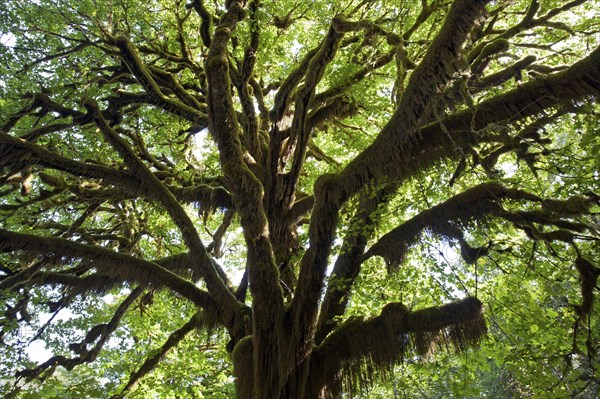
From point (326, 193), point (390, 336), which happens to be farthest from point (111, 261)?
point (390, 336)

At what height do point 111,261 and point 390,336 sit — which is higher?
point 111,261

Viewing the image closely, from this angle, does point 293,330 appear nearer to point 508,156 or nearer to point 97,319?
point 508,156

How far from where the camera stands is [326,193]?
5.05m

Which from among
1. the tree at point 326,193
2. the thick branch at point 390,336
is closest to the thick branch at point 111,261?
the tree at point 326,193

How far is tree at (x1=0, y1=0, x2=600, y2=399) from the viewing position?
13.8ft

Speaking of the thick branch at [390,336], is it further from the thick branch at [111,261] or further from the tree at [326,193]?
the thick branch at [111,261]

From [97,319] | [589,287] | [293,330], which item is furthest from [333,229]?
[97,319]

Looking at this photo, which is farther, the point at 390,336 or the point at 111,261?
the point at 111,261

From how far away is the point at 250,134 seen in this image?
8.20 metres

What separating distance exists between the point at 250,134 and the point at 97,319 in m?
6.32

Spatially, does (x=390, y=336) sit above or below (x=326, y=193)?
below

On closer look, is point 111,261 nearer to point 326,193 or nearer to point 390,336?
point 326,193

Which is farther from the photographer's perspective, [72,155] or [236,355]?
[72,155]

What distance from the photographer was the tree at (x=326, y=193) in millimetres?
4207
